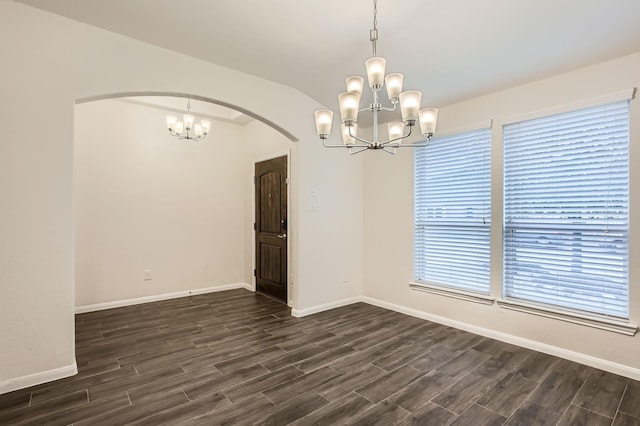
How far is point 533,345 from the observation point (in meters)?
3.07

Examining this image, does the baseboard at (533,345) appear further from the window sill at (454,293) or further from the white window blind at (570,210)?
the white window blind at (570,210)

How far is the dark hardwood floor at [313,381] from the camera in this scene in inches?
81.2

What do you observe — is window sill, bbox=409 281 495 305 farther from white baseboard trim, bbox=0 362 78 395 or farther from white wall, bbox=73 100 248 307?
white baseboard trim, bbox=0 362 78 395

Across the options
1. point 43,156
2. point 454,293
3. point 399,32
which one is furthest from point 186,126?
point 454,293

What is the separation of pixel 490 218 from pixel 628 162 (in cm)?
118

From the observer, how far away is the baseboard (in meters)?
2.60

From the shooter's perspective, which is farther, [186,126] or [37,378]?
[186,126]

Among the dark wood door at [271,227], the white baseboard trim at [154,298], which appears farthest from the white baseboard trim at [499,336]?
the white baseboard trim at [154,298]

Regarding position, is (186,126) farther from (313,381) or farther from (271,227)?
(313,381)

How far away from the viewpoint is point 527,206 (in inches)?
124

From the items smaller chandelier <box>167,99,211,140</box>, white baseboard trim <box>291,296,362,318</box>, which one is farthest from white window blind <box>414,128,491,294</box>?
smaller chandelier <box>167,99,211,140</box>

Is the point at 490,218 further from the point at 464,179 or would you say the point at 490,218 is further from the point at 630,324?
the point at 630,324

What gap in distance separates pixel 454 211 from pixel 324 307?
2.13 meters

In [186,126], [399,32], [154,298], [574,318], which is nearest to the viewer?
[399,32]
